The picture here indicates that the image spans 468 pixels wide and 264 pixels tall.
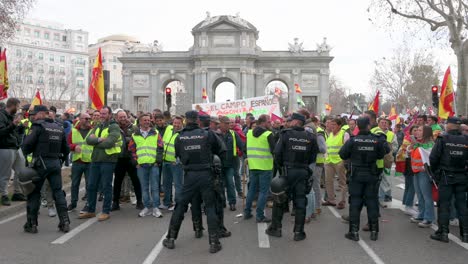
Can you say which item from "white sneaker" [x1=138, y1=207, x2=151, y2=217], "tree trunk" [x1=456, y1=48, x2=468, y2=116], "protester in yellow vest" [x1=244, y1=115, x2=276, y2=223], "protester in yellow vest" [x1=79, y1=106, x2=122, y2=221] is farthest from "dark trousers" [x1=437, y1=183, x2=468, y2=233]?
"tree trunk" [x1=456, y1=48, x2=468, y2=116]

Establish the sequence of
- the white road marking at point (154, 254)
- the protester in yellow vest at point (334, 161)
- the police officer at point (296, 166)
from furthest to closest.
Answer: the protester in yellow vest at point (334, 161) < the police officer at point (296, 166) < the white road marking at point (154, 254)

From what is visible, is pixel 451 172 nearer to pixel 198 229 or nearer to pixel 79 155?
pixel 198 229

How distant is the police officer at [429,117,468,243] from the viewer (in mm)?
7730

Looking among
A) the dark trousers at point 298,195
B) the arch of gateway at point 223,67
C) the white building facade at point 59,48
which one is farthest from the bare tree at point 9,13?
the white building facade at point 59,48

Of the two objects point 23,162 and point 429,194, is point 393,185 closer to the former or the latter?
point 429,194

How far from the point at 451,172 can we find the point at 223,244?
416 cm

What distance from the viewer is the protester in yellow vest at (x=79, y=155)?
9.94 m

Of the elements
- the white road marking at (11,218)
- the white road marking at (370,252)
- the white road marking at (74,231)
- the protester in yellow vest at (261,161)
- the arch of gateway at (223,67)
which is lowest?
the white road marking at (370,252)

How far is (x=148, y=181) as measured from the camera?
31.4 feet

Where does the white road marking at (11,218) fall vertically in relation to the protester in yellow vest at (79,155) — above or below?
below

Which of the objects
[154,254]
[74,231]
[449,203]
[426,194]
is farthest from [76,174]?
[449,203]

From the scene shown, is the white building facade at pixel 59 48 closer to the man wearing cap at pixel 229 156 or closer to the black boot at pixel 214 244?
the man wearing cap at pixel 229 156

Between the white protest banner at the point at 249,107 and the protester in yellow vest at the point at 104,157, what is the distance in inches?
302

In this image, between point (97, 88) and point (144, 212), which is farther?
point (97, 88)
